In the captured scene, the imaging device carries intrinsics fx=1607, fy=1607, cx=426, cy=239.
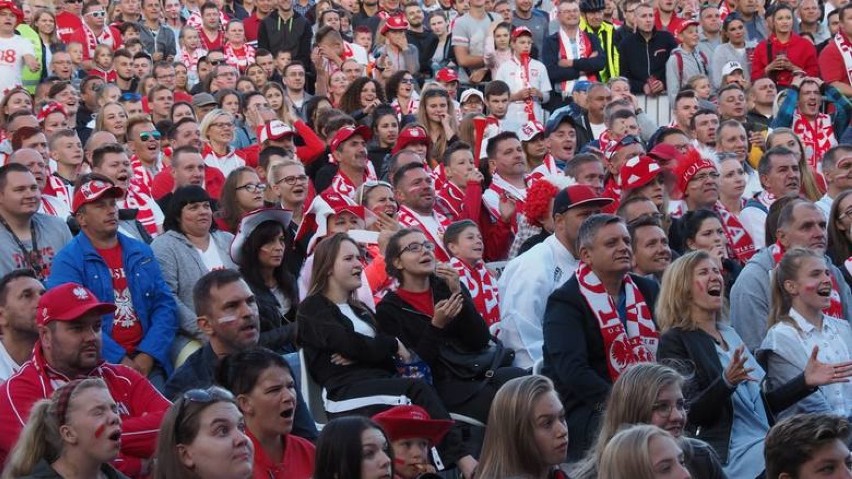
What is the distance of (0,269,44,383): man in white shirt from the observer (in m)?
7.40

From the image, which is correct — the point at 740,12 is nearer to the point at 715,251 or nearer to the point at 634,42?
the point at 634,42

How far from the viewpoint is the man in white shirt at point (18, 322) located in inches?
291

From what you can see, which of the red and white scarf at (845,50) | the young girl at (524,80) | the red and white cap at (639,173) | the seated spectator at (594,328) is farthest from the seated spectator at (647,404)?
the red and white scarf at (845,50)

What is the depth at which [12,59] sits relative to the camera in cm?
1625

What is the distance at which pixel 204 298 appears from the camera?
7.25m

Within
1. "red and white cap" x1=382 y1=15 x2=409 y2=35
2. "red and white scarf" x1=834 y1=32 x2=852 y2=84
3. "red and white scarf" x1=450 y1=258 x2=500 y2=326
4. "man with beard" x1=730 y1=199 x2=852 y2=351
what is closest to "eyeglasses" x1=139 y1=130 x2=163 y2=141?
"red and white scarf" x1=450 y1=258 x2=500 y2=326

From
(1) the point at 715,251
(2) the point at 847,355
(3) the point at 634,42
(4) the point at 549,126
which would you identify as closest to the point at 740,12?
(3) the point at 634,42

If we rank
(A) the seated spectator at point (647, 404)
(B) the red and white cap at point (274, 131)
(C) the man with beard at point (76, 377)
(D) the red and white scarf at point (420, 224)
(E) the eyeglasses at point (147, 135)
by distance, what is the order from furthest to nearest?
1. (B) the red and white cap at point (274, 131)
2. (E) the eyeglasses at point (147, 135)
3. (D) the red and white scarf at point (420, 224)
4. (C) the man with beard at point (76, 377)
5. (A) the seated spectator at point (647, 404)

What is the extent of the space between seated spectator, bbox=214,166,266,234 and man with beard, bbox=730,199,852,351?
301 centimetres

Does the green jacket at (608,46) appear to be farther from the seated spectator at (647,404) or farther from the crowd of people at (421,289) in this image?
the seated spectator at (647,404)

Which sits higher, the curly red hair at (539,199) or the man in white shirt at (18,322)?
the man in white shirt at (18,322)

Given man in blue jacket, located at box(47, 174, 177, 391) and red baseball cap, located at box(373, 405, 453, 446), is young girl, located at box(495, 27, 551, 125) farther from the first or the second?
red baseball cap, located at box(373, 405, 453, 446)

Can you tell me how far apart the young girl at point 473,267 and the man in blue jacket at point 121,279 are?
5.57ft

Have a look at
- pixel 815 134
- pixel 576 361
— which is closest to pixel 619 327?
pixel 576 361
